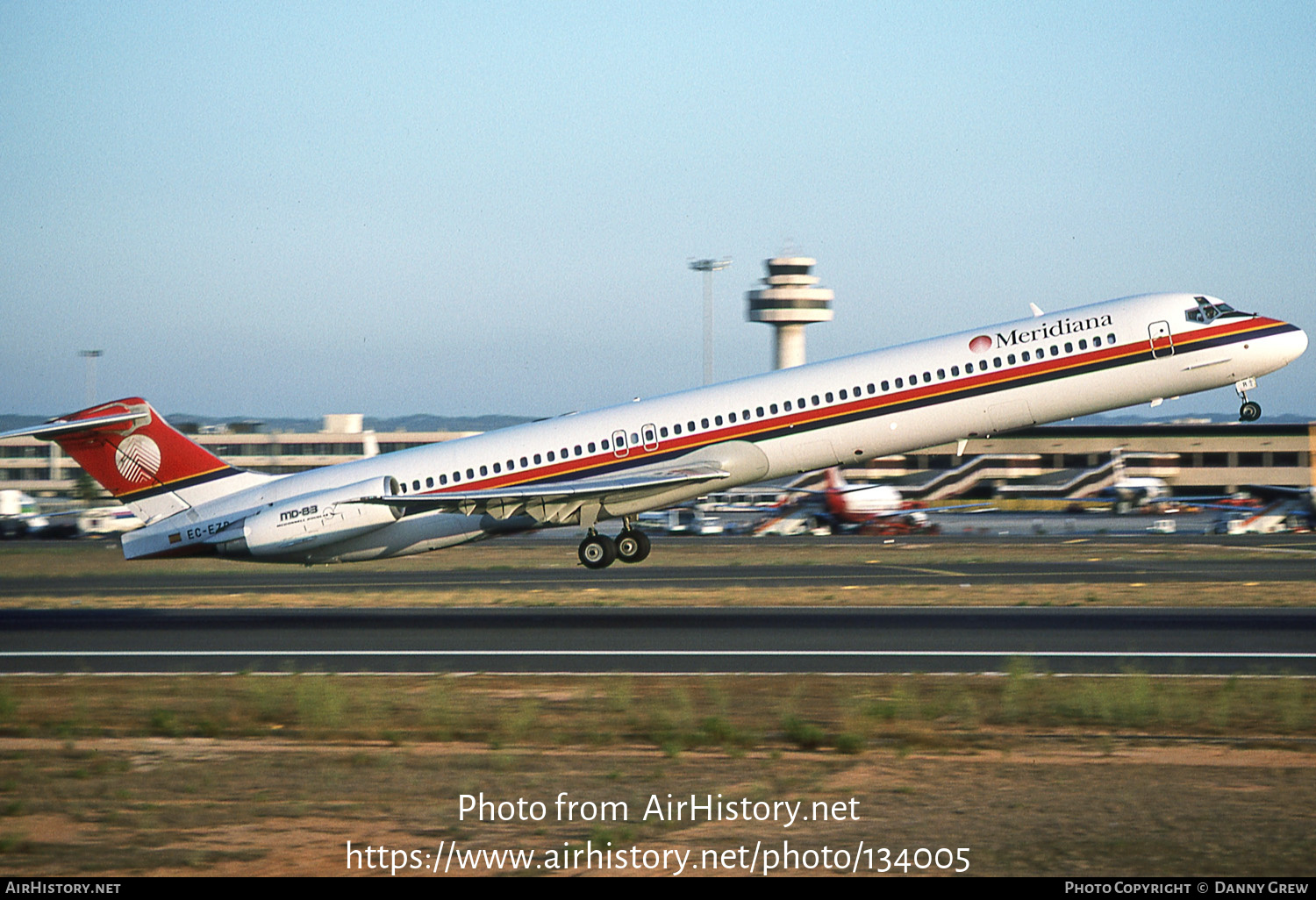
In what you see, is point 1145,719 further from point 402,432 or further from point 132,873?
point 402,432

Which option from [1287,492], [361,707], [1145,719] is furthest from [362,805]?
[1287,492]

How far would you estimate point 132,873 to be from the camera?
Answer: 10711 mm

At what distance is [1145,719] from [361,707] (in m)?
10.5

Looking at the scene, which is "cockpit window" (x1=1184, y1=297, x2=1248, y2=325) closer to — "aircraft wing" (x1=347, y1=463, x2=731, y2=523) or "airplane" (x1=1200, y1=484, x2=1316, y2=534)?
"aircraft wing" (x1=347, y1=463, x2=731, y2=523)

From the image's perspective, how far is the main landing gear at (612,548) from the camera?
34250 mm

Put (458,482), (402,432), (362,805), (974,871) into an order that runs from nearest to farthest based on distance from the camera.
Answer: (974,871) < (362,805) < (458,482) < (402,432)

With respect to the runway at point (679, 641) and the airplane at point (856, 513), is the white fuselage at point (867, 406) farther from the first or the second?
the airplane at point (856, 513)

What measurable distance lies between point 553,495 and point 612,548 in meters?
3.07

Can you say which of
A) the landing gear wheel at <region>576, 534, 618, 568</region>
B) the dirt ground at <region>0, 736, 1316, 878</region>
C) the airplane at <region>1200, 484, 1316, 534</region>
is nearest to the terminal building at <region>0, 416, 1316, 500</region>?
the airplane at <region>1200, 484, 1316, 534</region>

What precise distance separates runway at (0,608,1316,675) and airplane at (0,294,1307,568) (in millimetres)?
3707

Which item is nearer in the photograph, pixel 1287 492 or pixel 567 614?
pixel 567 614

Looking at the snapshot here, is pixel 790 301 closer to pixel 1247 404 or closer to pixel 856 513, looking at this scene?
pixel 856 513

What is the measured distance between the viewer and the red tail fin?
109ft

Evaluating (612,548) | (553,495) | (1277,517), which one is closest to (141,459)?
(553,495)
